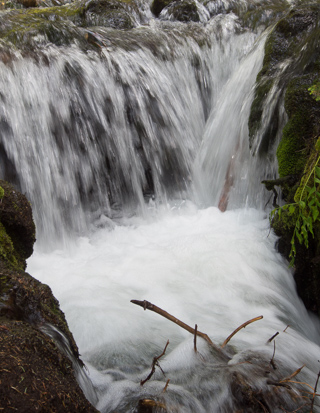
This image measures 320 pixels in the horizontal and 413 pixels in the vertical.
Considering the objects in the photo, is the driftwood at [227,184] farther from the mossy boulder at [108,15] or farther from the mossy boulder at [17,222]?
the mossy boulder at [108,15]

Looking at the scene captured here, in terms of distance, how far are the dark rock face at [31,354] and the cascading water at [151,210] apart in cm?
57

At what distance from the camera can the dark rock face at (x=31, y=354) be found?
1.32 metres

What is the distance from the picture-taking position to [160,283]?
3.80 meters

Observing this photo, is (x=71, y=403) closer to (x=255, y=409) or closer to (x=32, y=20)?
(x=255, y=409)

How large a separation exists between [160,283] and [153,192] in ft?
7.39

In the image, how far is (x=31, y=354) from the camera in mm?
1517

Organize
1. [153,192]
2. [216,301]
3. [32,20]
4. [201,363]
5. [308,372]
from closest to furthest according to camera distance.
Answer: [201,363] < [308,372] < [216,301] < [153,192] < [32,20]

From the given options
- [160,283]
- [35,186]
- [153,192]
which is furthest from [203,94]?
[160,283]

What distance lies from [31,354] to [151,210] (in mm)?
4216

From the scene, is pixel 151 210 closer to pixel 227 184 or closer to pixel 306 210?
pixel 227 184

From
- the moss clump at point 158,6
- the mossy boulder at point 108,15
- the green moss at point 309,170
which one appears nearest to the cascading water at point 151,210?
the mossy boulder at point 108,15

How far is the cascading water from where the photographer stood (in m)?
2.64

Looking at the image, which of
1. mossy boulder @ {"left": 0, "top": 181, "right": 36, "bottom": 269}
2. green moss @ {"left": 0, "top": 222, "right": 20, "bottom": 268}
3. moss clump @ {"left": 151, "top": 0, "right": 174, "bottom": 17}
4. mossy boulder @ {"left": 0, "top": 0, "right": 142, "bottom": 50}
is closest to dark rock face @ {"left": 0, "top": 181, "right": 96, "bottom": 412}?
green moss @ {"left": 0, "top": 222, "right": 20, "bottom": 268}

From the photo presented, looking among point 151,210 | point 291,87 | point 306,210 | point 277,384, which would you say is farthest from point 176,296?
point 291,87
